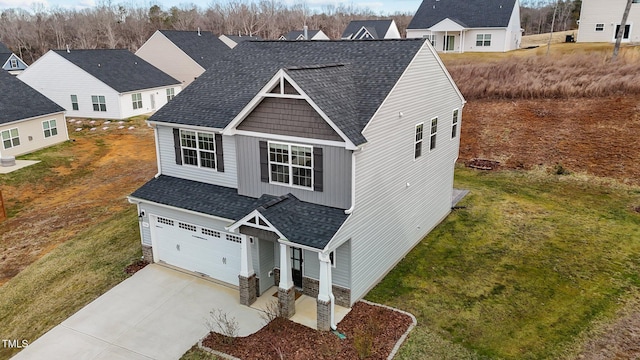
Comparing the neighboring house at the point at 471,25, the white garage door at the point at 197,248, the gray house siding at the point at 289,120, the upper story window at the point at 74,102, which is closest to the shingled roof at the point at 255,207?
the white garage door at the point at 197,248

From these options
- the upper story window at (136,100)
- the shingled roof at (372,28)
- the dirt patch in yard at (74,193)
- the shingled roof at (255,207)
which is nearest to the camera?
the shingled roof at (255,207)

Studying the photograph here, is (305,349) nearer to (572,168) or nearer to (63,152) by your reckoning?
(572,168)

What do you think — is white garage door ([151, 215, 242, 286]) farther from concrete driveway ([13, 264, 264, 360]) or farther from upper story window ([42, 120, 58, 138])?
upper story window ([42, 120, 58, 138])

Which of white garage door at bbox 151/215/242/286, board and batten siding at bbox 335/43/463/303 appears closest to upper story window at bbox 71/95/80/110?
white garage door at bbox 151/215/242/286

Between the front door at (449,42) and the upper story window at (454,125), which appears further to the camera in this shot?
the front door at (449,42)

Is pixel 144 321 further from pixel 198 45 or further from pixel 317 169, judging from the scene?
pixel 198 45

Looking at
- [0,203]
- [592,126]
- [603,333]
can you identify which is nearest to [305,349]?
[603,333]

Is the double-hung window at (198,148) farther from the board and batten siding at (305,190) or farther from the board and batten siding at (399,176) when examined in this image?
the board and batten siding at (399,176)
